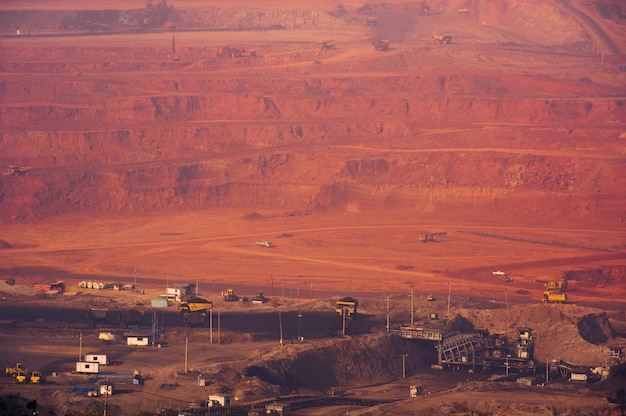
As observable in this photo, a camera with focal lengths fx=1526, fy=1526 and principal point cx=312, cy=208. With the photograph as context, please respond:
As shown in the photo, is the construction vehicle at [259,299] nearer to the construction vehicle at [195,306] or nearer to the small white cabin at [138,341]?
the construction vehicle at [195,306]

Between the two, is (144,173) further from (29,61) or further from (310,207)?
(29,61)

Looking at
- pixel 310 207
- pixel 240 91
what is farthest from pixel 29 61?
pixel 310 207

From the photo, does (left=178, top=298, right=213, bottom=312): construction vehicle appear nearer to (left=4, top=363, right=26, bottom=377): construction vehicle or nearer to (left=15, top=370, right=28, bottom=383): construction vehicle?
(left=4, top=363, right=26, bottom=377): construction vehicle

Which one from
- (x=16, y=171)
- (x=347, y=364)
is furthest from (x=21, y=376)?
(x=16, y=171)

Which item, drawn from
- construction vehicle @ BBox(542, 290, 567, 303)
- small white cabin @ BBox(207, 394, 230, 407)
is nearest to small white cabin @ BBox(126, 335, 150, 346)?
small white cabin @ BBox(207, 394, 230, 407)

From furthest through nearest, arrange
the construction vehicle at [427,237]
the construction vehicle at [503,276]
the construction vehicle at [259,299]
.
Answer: the construction vehicle at [427,237] → the construction vehicle at [503,276] → the construction vehicle at [259,299]

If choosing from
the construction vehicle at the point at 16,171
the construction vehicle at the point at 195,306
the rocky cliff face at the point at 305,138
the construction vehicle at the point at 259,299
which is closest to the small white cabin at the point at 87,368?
the construction vehicle at the point at 195,306

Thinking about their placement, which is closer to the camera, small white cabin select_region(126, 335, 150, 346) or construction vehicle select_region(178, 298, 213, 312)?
small white cabin select_region(126, 335, 150, 346)

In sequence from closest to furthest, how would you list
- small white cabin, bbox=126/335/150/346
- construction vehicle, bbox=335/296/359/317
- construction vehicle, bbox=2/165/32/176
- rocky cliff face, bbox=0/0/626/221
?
small white cabin, bbox=126/335/150/346 < construction vehicle, bbox=335/296/359/317 < rocky cliff face, bbox=0/0/626/221 < construction vehicle, bbox=2/165/32/176
